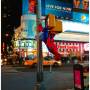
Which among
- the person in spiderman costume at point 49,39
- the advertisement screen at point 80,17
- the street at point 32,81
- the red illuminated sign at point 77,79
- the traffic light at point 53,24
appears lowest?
the street at point 32,81

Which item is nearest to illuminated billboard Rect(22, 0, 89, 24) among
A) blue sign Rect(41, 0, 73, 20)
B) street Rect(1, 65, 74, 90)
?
blue sign Rect(41, 0, 73, 20)

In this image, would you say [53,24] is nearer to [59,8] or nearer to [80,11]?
[59,8]

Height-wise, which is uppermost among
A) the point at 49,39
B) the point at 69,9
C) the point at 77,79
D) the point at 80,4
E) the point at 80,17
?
the point at 80,4

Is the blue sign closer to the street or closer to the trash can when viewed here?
the street

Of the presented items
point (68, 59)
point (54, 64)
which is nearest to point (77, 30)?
point (68, 59)

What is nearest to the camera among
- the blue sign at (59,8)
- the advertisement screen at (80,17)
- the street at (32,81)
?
the street at (32,81)

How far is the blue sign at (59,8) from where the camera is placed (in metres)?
60.6

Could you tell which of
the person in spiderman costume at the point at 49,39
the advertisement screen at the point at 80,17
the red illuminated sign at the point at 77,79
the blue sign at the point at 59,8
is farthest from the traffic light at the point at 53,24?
the advertisement screen at the point at 80,17

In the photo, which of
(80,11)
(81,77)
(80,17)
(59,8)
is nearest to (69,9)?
(59,8)

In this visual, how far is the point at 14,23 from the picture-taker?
5997cm

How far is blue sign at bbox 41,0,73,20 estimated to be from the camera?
6060 cm

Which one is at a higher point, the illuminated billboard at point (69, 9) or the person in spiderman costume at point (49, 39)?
the illuminated billboard at point (69, 9)

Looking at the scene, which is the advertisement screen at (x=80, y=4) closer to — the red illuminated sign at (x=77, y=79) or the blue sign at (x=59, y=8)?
the blue sign at (x=59, y=8)

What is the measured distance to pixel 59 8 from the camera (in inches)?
2498
